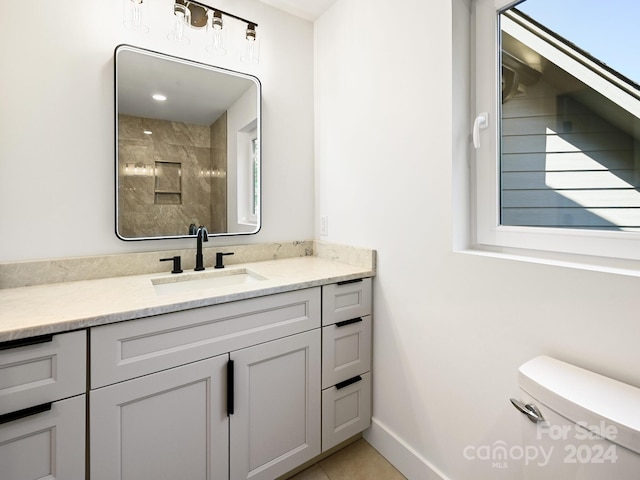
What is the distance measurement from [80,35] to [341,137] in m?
1.31

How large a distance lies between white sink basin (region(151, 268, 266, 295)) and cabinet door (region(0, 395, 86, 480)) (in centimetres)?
60

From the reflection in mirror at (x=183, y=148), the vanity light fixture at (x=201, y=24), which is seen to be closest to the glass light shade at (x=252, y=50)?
the vanity light fixture at (x=201, y=24)

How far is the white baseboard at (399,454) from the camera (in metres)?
1.44

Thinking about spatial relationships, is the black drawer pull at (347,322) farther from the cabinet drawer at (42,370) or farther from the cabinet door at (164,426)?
the cabinet drawer at (42,370)

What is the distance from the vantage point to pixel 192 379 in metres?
1.15

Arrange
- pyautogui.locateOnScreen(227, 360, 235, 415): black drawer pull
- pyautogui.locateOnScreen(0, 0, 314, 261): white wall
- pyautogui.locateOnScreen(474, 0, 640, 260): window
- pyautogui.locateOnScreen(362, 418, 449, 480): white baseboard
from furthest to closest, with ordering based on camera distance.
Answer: pyautogui.locateOnScreen(362, 418, 449, 480): white baseboard, pyautogui.locateOnScreen(0, 0, 314, 261): white wall, pyautogui.locateOnScreen(227, 360, 235, 415): black drawer pull, pyautogui.locateOnScreen(474, 0, 640, 260): window

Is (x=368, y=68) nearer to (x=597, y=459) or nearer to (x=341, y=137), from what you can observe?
(x=341, y=137)

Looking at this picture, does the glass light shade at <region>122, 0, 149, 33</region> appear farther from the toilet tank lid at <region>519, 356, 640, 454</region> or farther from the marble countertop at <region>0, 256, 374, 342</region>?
the toilet tank lid at <region>519, 356, 640, 454</region>

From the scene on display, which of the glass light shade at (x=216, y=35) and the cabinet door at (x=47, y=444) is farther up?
the glass light shade at (x=216, y=35)

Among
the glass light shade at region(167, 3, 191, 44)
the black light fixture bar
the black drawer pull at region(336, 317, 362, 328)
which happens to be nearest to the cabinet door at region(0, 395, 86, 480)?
the black drawer pull at region(336, 317, 362, 328)

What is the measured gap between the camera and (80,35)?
1.43 metres

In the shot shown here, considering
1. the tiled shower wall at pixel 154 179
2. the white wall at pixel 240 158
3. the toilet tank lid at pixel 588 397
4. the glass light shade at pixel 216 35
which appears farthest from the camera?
the white wall at pixel 240 158

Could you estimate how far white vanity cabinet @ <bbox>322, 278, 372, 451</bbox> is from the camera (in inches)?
59.8

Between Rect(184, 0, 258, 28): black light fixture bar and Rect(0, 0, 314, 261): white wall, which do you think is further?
Rect(184, 0, 258, 28): black light fixture bar
